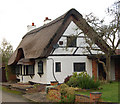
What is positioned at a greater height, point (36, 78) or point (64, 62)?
point (64, 62)

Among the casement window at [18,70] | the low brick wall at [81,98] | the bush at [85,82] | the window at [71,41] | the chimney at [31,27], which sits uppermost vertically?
the chimney at [31,27]

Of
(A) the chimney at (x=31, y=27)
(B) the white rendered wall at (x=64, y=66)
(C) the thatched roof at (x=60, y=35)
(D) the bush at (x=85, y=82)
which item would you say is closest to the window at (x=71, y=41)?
(C) the thatched roof at (x=60, y=35)

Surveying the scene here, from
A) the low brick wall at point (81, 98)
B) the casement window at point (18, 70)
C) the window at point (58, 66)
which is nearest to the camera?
the low brick wall at point (81, 98)

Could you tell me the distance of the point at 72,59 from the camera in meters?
20.1

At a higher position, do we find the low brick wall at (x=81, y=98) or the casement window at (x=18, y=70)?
the casement window at (x=18, y=70)

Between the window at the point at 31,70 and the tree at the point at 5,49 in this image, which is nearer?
the window at the point at 31,70

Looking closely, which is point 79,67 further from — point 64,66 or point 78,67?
point 64,66

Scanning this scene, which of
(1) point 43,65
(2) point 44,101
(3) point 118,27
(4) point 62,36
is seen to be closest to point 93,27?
(3) point 118,27

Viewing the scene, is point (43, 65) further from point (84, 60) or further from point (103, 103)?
point (103, 103)

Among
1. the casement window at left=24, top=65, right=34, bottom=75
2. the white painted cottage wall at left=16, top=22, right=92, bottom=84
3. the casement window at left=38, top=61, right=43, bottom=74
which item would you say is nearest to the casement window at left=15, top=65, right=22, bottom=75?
the casement window at left=24, top=65, right=34, bottom=75

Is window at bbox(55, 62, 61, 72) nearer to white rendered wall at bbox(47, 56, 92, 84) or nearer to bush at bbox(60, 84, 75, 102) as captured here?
white rendered wall at bbox(47, 56, 92, 84)

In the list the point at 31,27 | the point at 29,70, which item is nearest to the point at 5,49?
the point at 31,27

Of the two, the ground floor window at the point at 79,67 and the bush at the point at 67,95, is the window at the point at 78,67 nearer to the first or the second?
the ground floor window at the point at 79,67

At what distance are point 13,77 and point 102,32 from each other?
1500 cm
